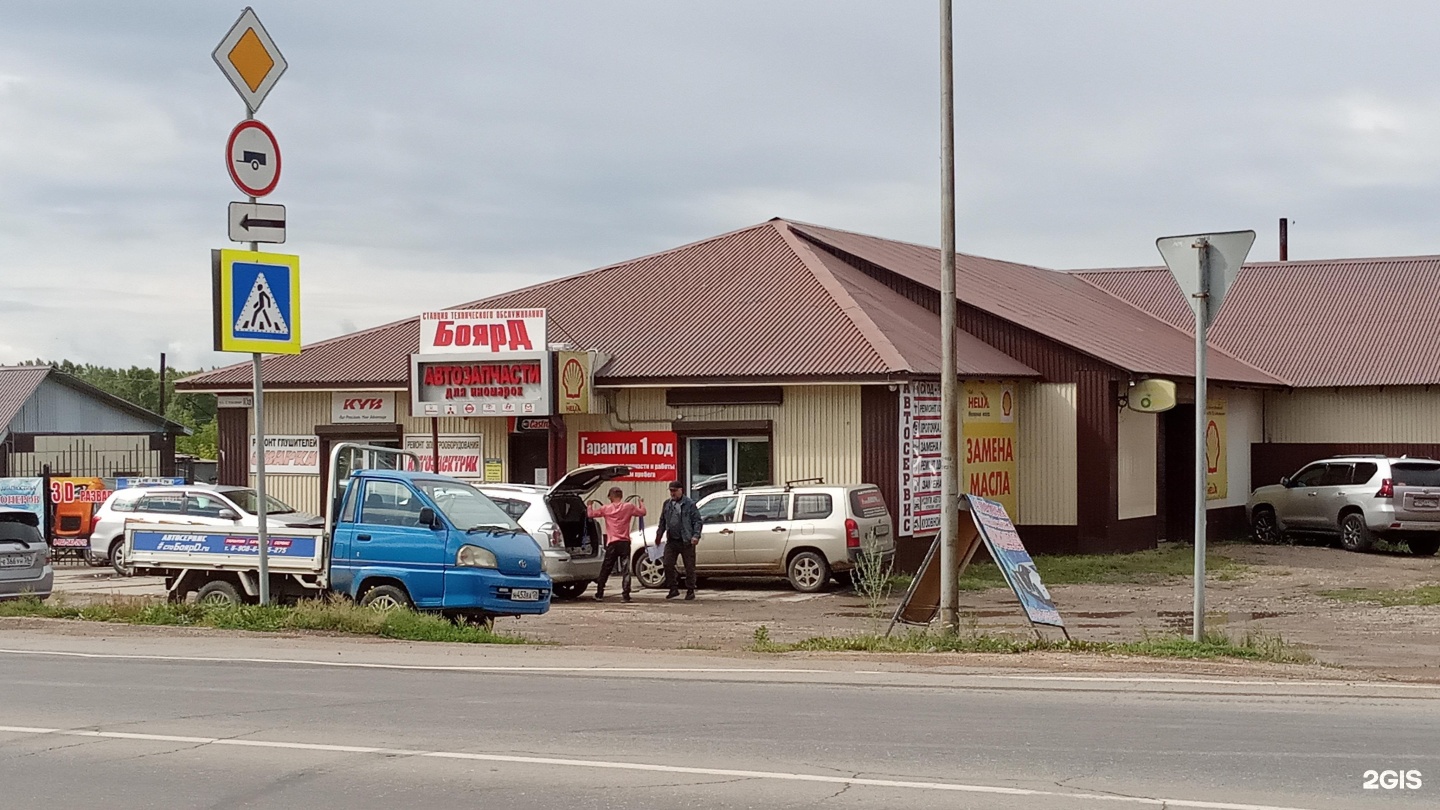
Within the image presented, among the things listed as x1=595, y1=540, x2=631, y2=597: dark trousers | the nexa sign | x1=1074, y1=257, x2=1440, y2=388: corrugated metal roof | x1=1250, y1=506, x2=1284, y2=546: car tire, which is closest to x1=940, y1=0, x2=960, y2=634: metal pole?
x1=595, y1=540, x2=631, y2=597: dark trousers

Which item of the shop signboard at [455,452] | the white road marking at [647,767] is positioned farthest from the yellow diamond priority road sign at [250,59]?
the shop signboard at [455,452]

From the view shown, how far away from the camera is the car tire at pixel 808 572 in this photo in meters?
22.1

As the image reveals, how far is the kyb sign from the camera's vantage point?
2591 centimetres

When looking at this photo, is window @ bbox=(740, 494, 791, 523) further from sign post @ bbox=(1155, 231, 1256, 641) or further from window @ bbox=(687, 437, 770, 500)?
sign post @ bbox=(1155, 231, 1256, 641)

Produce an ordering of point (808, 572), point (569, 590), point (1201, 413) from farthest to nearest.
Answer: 1. point (569, 590)
2. point (808, 572)
3. point (1201, 413)

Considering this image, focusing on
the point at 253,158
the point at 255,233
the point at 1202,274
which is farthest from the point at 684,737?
the point at 253,158

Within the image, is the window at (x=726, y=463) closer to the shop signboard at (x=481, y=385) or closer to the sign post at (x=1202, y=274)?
the shop signboard at (x=481, y=385)

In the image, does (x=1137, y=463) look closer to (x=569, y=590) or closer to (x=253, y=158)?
(x=569, y=590)

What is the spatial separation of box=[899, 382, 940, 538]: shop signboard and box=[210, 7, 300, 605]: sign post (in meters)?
11.3

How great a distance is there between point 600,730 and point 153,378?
100458 mm

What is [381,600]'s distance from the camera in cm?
1653

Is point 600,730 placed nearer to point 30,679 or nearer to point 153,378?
point 30,679

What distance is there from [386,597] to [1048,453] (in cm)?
1485

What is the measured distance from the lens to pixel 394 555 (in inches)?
652
